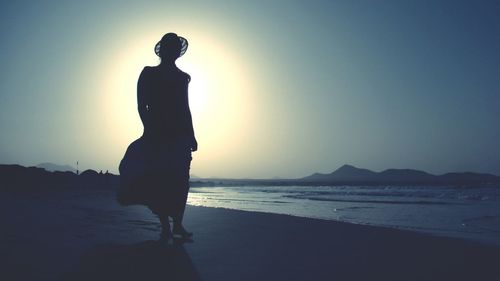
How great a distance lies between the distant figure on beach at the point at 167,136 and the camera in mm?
3773

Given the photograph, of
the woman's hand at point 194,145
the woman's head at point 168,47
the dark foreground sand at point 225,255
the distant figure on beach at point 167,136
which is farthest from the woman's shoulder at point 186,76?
the dark foreground sand at point 225,255

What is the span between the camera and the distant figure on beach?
3773mm

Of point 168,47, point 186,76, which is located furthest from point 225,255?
point 168,47

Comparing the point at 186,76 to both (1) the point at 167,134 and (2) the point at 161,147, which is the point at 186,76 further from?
(2) the point at 161,147

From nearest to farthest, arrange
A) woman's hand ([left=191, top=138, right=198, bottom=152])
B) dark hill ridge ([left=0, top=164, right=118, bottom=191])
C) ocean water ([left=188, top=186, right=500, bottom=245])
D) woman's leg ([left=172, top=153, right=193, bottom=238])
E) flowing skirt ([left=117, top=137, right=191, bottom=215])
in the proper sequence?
flowing skirt ([left=117, top=137, right=191, bottom=215]), woman's leg ([left=172, top=153, right=193, bottom=238]), woman's hand ([left=191, top=138, right=198, bottom=152]), ocean water ([left=188, top=186, right=500, bottom=245]), dark hill ridge ([left=0, top=164, right=118, bottom=191])

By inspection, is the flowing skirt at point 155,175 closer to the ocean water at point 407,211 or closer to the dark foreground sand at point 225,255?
the dark foreground sand at point 225,255

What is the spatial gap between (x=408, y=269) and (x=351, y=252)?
2.42 feet

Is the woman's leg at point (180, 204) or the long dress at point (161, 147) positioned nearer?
the long dress at point (161, 147)

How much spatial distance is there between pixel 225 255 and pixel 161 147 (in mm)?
1274

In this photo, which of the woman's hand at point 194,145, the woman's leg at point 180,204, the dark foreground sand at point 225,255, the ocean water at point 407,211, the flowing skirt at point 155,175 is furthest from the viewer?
the ocean water at point 407,211

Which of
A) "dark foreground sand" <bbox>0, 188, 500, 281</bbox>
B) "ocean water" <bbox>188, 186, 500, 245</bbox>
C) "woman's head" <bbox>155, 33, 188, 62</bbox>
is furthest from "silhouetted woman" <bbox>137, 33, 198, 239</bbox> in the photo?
"ocean water" <bbox>188, 186, 500, 245</bbox>

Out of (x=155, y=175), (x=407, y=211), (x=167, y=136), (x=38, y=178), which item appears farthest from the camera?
(x=38, y=178)

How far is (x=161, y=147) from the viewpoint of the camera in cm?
380

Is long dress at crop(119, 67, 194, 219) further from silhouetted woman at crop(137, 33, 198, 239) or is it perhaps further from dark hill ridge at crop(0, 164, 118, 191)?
dark hill ridge at crop(0, 164, 118, 191)
